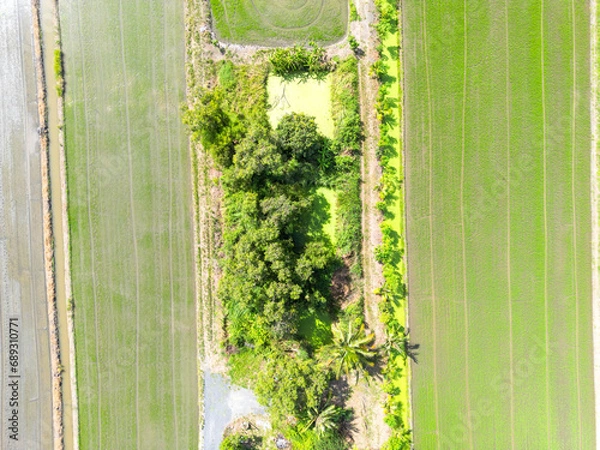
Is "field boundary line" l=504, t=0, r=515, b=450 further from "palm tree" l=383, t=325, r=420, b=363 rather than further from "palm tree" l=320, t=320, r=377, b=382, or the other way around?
"palm tree" l=320, t=320, r=377, b=382

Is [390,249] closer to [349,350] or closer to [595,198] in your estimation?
[349,350]

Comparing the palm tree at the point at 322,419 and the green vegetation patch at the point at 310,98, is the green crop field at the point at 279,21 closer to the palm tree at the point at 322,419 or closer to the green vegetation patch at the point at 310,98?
the green vegetation patch at the point at 310,98

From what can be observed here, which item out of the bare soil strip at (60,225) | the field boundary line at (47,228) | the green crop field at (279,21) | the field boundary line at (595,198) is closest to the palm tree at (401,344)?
the field boundary line at (595,198)

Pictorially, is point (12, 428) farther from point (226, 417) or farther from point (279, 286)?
Result: point (279, 286)

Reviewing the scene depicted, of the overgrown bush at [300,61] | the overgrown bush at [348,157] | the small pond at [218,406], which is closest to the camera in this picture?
the overgrown bush at [300,61]

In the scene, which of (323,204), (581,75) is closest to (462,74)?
(581,75)

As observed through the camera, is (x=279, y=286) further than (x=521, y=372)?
No

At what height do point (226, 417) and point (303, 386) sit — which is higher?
point (303, 386)
